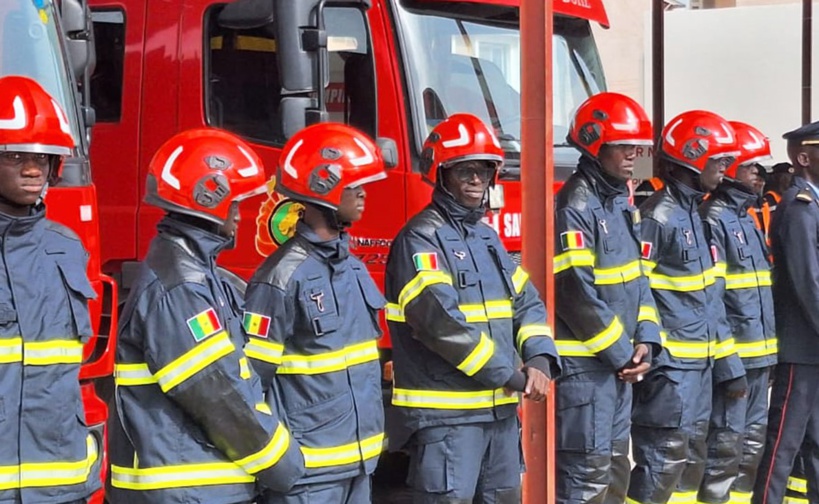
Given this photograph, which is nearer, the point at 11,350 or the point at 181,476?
the point at 11,350

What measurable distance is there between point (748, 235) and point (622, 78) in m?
10.1

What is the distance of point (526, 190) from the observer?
524cm

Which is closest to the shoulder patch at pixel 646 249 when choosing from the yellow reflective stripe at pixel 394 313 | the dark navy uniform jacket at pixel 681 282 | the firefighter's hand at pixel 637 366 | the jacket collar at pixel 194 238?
the dark navy uniform jacket at pixel 681 282

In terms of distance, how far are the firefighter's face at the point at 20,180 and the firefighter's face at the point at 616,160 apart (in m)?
2.90

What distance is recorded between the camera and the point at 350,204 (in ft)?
14.4

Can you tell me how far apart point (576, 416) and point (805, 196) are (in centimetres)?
190

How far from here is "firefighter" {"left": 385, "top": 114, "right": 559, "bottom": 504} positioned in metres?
4.78

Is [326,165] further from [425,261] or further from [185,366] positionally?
[185,366]

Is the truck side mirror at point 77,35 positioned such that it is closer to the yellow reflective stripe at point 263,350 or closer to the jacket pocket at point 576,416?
the yellow reflective stripe at point 263,350

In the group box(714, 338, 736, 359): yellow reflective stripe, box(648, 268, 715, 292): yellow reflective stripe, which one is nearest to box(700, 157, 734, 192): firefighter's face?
box(648, 268, 715, 292): yellow reflective stripe

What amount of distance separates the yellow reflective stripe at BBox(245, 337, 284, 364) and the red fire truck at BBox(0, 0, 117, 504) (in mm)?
692

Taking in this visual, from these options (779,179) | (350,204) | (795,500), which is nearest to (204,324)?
(350,204)

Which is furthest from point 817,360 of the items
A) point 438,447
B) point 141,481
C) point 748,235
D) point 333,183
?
point 141,481

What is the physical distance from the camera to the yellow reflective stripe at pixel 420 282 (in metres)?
4.79
